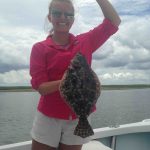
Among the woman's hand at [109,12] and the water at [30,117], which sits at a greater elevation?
the woman's hand at [109,12]

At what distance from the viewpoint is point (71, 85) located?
281 centimetres

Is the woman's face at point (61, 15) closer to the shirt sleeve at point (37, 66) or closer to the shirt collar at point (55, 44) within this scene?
the shirt collar at point (55, 44)

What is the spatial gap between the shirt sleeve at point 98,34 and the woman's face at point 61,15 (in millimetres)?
265

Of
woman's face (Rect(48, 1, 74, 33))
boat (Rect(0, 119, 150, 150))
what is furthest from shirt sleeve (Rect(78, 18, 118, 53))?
boat (Rect(0, 119, 150, 150))

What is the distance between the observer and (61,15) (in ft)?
10.9

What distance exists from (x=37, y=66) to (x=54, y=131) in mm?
716

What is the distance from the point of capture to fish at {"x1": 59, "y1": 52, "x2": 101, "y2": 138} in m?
2.82

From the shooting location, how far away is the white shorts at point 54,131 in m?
3.39

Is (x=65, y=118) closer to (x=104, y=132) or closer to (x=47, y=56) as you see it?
(x=47, y=56)

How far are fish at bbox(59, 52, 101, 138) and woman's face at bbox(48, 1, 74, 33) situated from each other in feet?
2.00

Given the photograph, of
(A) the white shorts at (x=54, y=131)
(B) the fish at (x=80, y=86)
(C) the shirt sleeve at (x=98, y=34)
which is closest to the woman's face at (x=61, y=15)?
(C) the shirt sleeve at (x=98, y=34)

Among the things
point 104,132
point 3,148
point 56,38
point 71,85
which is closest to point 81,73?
point 71,85

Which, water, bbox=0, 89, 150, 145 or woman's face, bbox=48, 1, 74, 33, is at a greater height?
woman's face, bbox=48, 1, 74, 33

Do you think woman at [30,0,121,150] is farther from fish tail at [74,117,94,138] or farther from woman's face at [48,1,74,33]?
fish tail at [74,117,94,138]
